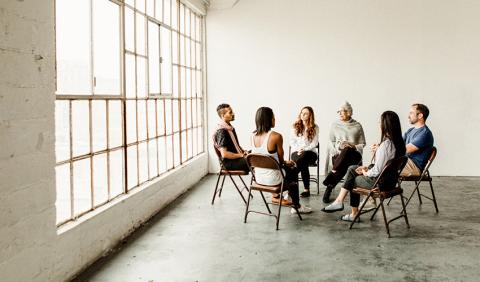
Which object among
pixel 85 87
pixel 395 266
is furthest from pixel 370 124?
pixel 85 87

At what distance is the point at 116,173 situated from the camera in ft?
15.2

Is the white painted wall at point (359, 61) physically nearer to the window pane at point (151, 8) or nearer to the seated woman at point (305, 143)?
the seated woman at point (305, 143)

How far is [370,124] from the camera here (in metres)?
8.30

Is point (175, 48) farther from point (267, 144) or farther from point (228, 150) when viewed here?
point (267, 144)

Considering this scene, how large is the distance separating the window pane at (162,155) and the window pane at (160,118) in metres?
0.10

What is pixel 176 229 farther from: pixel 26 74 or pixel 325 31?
pixel 325 31

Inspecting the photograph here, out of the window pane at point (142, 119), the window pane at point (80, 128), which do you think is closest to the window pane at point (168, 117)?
the window pane at point (142, 119)

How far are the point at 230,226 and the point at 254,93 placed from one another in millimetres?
3860

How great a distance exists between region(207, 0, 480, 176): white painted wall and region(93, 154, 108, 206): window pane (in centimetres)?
440

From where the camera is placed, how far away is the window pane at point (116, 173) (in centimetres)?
455

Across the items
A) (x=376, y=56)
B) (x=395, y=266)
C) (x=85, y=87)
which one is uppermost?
(x=376, y=56)

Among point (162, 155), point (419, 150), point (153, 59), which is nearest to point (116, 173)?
point (162, 155)

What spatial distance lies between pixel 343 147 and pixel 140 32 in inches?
112

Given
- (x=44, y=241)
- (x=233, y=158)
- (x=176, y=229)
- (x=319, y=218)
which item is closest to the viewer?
(x=44, y=241)
